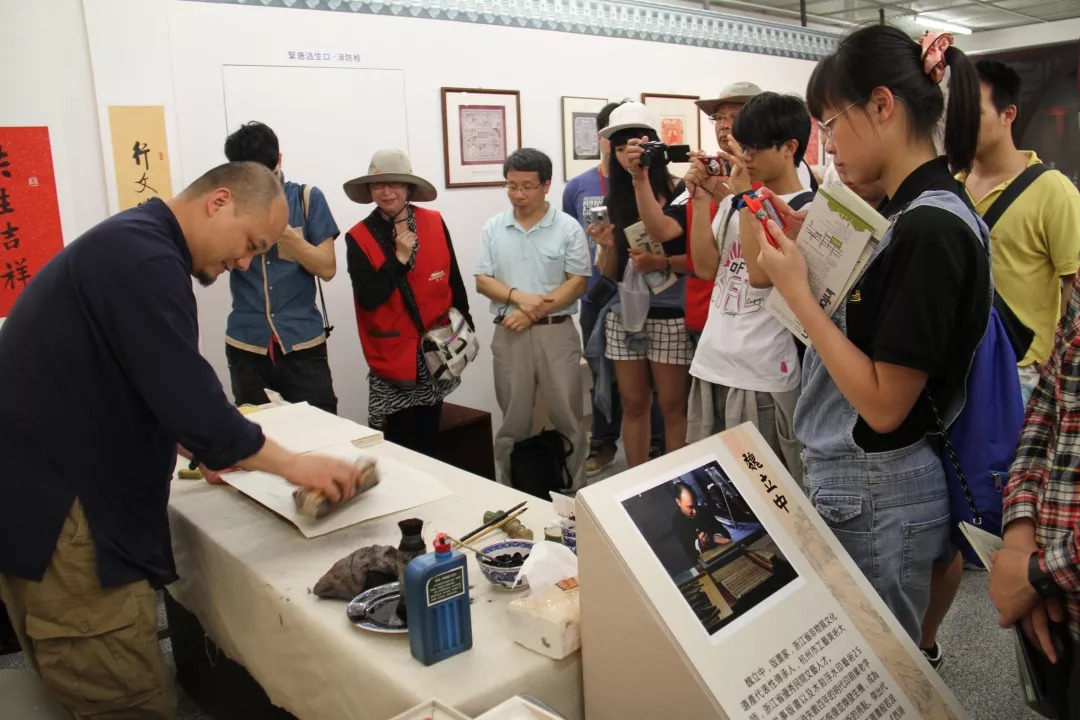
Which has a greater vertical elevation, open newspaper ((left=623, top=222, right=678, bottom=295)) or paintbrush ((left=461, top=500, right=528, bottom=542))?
open newspaper ((left=623, top=222, right=678, bottom=295))

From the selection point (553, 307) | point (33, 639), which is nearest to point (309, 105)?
point (553, 307)

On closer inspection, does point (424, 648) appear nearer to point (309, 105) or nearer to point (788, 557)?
point (788, 557)

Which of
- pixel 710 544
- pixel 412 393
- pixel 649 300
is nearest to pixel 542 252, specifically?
pixel 649 300

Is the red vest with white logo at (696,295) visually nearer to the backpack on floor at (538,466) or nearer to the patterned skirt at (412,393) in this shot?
the backpack on floor at (538,466)

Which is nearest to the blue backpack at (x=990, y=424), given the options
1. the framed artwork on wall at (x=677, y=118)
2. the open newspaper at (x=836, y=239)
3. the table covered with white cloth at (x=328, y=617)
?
the open newspaper at (x=836, y=239)

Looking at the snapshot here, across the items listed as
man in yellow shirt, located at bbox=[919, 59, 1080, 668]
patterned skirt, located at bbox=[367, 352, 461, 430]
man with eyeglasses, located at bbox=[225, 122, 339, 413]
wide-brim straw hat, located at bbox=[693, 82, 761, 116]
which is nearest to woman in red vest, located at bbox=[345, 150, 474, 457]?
patterned skirt, located at bbox=[367, 352, 461, 430]

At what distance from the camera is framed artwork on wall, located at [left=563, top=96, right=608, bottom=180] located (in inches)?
180

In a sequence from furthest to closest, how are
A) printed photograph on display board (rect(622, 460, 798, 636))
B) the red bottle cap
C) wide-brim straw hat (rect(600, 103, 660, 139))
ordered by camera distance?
wide-brim straw hat (rect(600, 103, 660, 139)), the red bottle cap, printed photograph on display board (rect(622, 460, 798, 636))

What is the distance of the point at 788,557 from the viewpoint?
1.25 meters

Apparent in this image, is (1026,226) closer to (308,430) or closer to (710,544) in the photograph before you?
(710,544)

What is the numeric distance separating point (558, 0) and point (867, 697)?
4053mm

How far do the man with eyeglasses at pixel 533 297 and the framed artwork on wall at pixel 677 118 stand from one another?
173cm

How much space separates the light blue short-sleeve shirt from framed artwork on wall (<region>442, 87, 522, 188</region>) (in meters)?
0.73

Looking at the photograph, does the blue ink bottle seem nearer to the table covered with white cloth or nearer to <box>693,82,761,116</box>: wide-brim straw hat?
the table covered with white cloth
